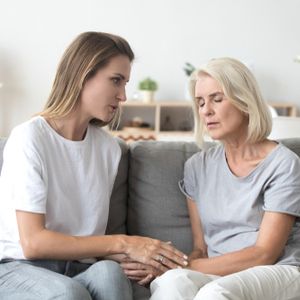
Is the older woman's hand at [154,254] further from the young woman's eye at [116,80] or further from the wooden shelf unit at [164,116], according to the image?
the wooden shelf unit at [164,116]

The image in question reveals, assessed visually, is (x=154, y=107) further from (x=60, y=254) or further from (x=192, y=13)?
(x=60, y=254)

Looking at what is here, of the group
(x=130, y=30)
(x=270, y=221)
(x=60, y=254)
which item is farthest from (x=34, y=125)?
(x=130, y=30)

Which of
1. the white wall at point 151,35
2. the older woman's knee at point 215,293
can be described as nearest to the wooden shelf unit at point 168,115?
the white wall at point 151,35

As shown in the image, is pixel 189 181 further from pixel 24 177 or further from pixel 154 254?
pixel 24 177

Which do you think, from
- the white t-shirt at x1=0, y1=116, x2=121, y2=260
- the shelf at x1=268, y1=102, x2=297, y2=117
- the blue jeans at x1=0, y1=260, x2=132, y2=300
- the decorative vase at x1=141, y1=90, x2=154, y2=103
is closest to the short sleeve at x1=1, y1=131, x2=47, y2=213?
the white t-shirt at x1=0, y1=116, x2=121, y2=260

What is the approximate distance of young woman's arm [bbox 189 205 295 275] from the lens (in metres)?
1.45

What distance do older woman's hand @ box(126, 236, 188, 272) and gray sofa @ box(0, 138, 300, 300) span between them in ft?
0.94

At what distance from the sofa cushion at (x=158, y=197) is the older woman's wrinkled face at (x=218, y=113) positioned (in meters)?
0.26

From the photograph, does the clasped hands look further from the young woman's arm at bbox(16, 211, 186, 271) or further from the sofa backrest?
the sofa backrest

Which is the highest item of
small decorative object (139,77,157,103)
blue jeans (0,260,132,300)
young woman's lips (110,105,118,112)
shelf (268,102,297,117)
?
young woman's lips (110,105,118,112)

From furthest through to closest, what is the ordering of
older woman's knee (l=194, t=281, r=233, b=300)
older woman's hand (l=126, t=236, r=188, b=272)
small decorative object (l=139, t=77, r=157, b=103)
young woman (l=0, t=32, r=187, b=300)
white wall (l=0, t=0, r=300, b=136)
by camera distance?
white wall (l=0, t=0, r=300, b=136), small decorative object (l=139, t=77, r=157, b=103), older woman's hand (l=126, t=236, r=188, b=272), young woman (l=0, t=32, r=187, b=300), older woman's knee (l=194, t=281, r=233, b=300)

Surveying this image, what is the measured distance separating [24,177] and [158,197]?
22.7 inches

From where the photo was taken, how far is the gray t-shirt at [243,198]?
1.47 meters

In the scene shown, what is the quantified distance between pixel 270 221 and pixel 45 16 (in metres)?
3.59
